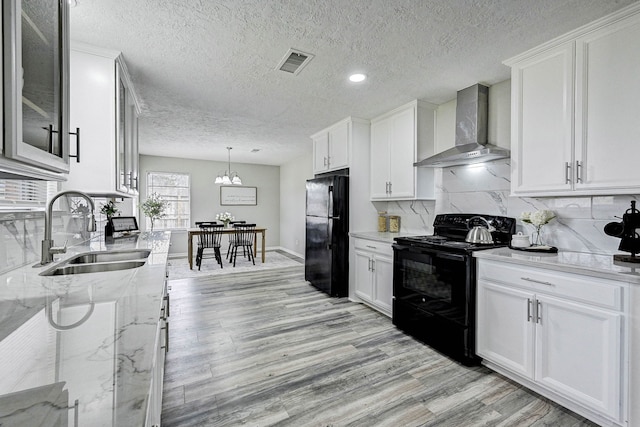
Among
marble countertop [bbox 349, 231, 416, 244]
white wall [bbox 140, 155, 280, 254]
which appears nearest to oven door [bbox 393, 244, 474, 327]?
marble countertop [bbox 349, 231, 416, 244]

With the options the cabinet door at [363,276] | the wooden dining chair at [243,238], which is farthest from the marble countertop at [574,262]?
the wooden dining chair at [243,238]

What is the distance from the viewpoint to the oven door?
2.23 m

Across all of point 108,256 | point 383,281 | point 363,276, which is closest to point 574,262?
point 383,281

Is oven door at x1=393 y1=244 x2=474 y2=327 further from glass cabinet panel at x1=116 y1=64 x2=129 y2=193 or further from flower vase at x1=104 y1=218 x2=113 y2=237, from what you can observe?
flower vase at x1=104 y1=218 x2=113 y2=237

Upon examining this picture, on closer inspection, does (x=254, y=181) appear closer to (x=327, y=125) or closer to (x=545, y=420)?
(x=327, y=125)

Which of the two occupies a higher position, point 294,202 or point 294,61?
point 294,61

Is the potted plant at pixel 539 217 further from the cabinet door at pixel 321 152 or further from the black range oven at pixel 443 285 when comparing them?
the cabinet door at pixel 321 152

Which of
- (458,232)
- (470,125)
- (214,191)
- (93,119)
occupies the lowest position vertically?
(458,232)

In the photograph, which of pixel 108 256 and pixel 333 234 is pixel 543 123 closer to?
pixel 333 234

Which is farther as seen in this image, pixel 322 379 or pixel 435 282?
pixel 435 282

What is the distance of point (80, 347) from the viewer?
69 centimetres

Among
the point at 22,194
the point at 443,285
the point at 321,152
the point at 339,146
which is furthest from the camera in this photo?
the point at 321,152

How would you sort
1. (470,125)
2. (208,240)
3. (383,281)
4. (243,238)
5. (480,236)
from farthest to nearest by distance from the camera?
(243,238) → (208,240) → (383,281) → (470,125) → (480,236)

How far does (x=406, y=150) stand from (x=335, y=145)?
44.1 inches
